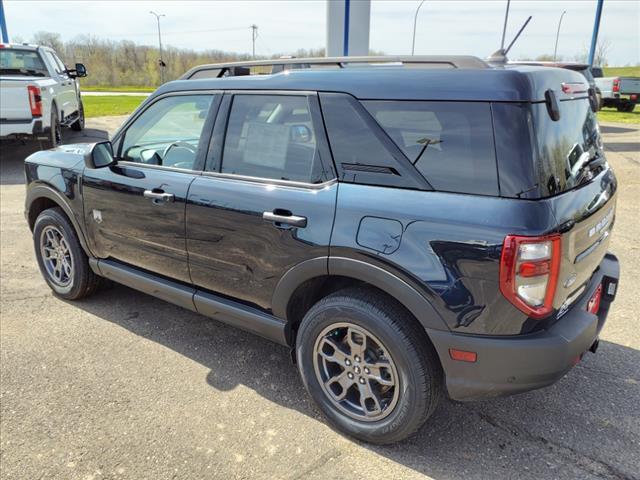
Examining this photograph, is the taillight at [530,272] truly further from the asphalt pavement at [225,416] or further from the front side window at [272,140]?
the front side window at [272,140]

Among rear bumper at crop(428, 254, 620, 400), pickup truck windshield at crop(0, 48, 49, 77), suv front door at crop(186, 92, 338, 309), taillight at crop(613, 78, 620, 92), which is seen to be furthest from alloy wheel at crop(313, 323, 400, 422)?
taillight at crop(613, 78, 620, 92)

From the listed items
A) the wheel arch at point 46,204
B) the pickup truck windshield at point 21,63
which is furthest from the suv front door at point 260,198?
the pickup truck windshield at point 21,63

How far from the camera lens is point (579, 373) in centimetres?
320

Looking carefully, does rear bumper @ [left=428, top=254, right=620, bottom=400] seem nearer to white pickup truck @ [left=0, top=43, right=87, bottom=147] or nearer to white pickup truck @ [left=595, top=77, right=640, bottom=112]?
white pickup truck @ [left=0, top=43, right=87, bottom=147]

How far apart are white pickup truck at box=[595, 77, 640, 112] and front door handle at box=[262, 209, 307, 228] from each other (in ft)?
74.7

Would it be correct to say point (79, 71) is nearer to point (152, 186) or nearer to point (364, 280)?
point (152, 186)

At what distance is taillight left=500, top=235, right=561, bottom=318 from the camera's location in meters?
2.02

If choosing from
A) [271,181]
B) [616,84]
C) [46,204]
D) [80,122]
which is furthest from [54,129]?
[616,84]

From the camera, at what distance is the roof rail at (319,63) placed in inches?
92.6

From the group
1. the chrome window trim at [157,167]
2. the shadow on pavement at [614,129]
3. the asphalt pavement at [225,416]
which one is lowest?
the asphalt pavement at [225,416]

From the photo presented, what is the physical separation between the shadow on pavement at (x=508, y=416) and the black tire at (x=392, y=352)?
0.46 feet

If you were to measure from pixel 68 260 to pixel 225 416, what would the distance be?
2242 mm

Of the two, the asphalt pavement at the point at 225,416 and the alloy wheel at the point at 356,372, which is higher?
the alloy wheel at the point at 356,372

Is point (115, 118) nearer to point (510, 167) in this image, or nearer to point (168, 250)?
point (168, 250)
